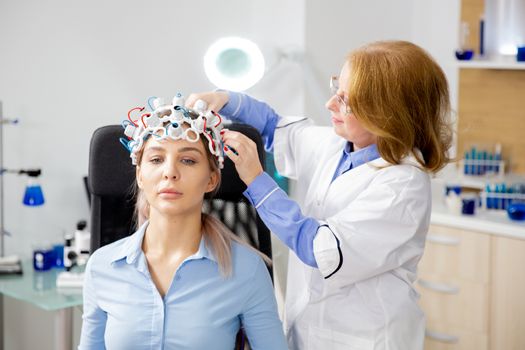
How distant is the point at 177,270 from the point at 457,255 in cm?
162

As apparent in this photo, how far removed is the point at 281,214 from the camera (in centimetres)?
169

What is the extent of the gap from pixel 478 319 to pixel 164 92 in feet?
4.54

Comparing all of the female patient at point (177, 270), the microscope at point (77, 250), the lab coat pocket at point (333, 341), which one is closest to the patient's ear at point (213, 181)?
the female patient at point (177, 270)

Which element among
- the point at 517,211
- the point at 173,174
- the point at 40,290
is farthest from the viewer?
the point at 517,211

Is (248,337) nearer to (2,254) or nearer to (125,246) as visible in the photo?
(125,246)

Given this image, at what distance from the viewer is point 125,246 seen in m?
1.73

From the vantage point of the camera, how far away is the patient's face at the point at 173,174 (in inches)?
64.7

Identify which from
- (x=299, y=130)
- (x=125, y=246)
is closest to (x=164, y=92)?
(x=299, y=130)

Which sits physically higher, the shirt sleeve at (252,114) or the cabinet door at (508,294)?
the shirt sleeve at (252,114)

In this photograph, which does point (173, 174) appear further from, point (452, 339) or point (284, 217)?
point (452, 339)

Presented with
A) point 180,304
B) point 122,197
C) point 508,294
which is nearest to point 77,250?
point 122,197

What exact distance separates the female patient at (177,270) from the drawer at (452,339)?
1546 millimetres

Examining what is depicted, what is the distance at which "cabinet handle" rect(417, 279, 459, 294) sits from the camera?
3.06 meters

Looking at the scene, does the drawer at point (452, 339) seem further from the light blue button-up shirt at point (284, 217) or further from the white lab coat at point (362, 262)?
the light blue button-up shirt at point (284, 217)
